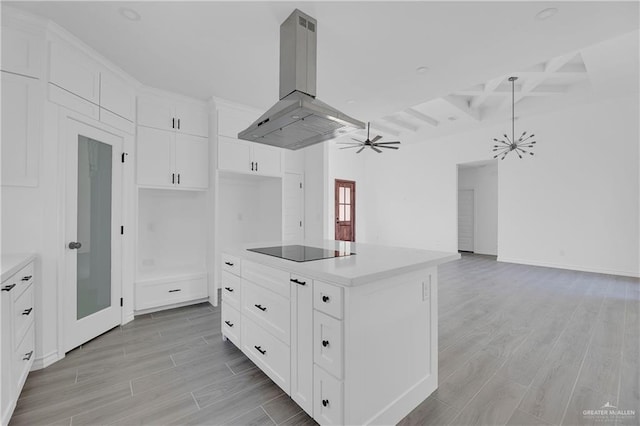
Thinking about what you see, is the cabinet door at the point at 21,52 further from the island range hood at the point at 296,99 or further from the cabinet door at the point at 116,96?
the island range hood at the point at 296,99

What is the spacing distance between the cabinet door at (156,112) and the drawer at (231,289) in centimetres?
214

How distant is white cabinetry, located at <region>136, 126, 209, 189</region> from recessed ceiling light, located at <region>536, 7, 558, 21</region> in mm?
3674

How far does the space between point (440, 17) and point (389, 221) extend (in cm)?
717

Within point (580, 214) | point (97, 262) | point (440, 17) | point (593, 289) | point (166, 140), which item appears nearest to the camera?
point (440, 17)

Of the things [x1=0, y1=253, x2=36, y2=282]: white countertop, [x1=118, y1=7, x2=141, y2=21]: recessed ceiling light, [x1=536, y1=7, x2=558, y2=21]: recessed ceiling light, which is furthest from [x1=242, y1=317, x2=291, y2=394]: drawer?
[x1=536, y1=7, x2=558, y2=21]: recessed ceiling light

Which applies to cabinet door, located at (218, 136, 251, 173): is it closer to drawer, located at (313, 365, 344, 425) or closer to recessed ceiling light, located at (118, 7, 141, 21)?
recessed ceiling light, located at (118, 7, 141, 21)

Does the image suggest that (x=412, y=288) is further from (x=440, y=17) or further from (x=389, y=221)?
(x=389, y=221)

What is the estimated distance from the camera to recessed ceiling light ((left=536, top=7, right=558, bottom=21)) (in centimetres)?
213

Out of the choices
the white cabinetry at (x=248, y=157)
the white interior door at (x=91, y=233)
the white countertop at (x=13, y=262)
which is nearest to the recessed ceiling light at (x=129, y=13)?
the white interior door at (x=91, y=233)

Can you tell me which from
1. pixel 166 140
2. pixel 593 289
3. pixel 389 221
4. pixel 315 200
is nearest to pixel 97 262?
pixel 166 140

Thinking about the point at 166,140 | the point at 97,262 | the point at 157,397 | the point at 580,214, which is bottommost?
the point at 157,397

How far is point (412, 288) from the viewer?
1.67m

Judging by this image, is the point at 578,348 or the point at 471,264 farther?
the point at 471,264

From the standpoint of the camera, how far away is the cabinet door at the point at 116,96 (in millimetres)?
2734
